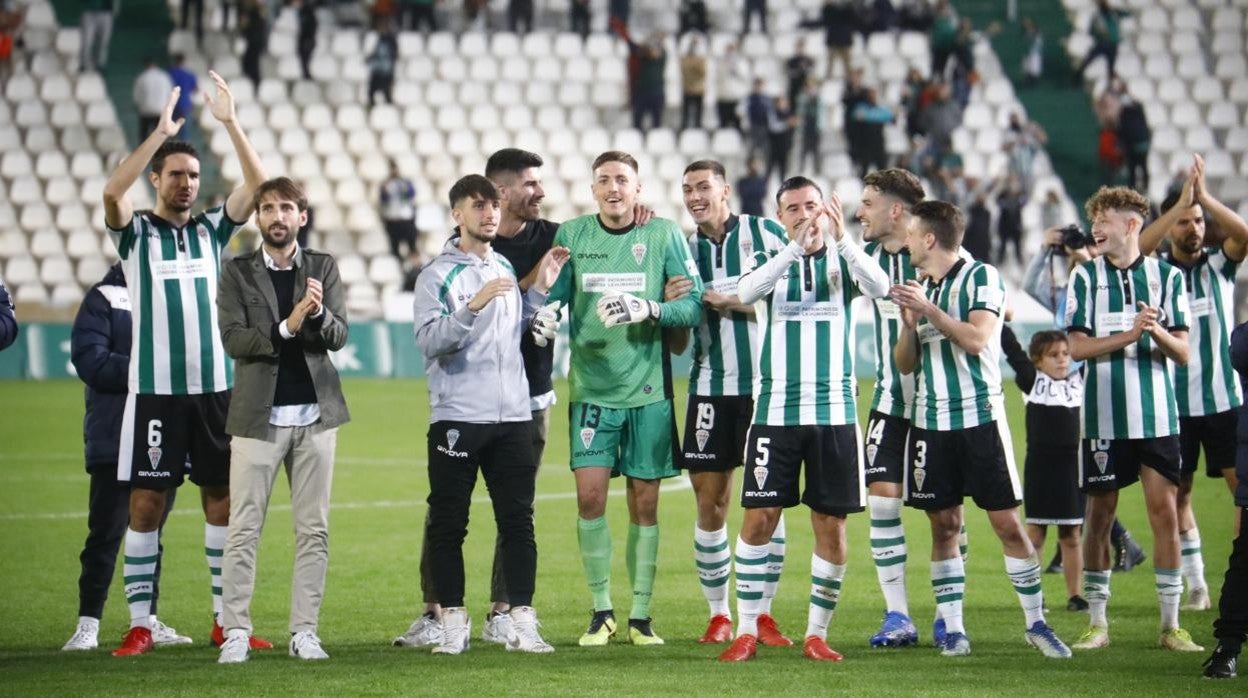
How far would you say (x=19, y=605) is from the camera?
9906mm

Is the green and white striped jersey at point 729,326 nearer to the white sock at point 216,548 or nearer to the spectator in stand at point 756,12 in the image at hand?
the white sock at point 216,548

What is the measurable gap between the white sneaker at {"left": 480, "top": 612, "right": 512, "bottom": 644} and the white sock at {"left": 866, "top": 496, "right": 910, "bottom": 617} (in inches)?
72.9

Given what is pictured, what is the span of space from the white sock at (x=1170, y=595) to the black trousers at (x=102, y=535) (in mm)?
4993

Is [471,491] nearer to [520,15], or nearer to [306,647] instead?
[306,647]

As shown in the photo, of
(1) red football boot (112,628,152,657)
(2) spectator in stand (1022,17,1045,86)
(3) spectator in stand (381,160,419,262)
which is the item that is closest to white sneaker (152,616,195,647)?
(1) red football boot (112,628,152,657)

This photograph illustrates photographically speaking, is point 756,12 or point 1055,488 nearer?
point 1055,488

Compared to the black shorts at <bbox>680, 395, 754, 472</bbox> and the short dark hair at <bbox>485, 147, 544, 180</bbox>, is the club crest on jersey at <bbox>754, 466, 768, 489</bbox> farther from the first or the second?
the short dark hair at <bbox>485, 147, 544, 180</bbox>

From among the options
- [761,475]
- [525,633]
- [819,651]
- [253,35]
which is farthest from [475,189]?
[253,35]

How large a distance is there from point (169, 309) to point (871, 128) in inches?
858

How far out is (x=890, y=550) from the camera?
28.8 feet

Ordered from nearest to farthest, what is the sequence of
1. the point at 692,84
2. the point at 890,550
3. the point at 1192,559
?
the point at 890,550 → the point at 1192,559 → the point at 692,84

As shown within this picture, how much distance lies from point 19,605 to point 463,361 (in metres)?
3.36

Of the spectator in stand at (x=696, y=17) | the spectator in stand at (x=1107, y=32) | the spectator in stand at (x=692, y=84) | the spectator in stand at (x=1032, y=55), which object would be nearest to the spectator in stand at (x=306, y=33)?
the spectator in stand at (x=692, y=84)

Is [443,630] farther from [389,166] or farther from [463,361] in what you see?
[389,166]
